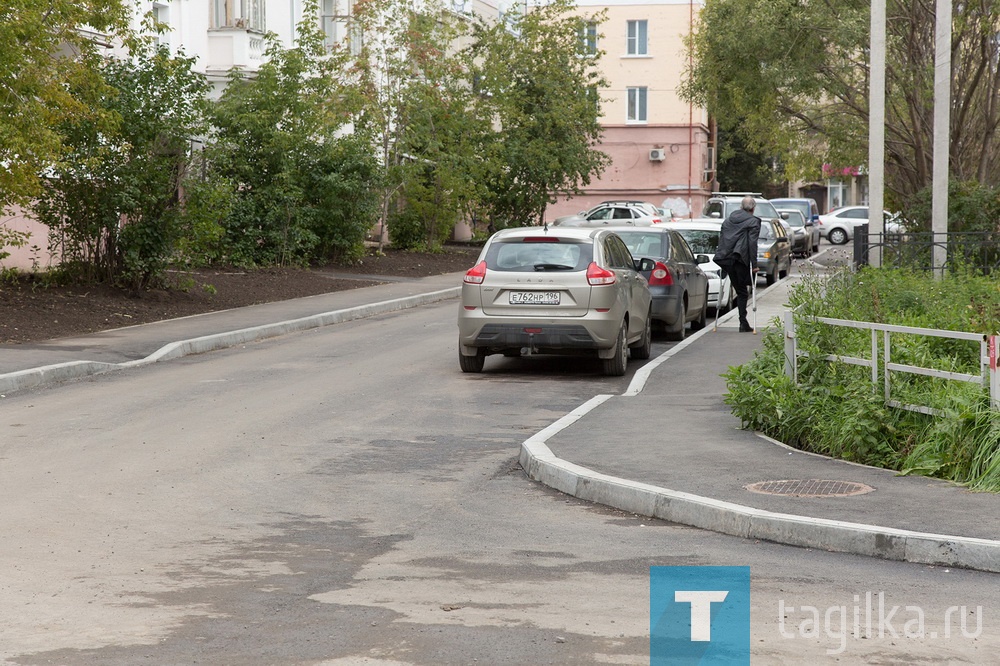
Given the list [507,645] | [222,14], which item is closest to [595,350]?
[507,645]

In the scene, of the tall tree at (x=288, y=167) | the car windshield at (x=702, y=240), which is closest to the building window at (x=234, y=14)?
the tall tree at (x=288, y=167)

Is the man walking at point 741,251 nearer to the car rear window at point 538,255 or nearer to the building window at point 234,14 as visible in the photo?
the car rear window at point 538,255

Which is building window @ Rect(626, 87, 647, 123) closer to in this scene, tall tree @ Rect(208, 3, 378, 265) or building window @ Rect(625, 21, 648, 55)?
building window @ Rect(625, 21, 648, 55)

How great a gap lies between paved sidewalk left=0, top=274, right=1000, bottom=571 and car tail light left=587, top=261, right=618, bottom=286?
1.09 m

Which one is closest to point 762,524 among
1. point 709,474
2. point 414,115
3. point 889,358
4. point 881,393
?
point 709,474

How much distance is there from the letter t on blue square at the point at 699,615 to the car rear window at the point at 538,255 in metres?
8.37

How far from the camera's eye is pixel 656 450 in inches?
380

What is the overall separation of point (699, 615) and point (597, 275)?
29.9 feet

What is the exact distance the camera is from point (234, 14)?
33406 millimetres

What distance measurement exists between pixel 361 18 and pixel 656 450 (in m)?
26.8

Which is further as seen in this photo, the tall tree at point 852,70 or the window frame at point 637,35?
the window frame at point 637,35

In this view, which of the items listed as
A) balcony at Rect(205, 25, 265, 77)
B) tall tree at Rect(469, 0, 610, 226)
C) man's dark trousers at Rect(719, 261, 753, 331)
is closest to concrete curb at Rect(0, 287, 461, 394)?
man's dark trousers at Rect(719, 261, 753, 331)

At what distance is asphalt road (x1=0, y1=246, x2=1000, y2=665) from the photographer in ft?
17.6

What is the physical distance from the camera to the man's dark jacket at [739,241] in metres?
19.0
